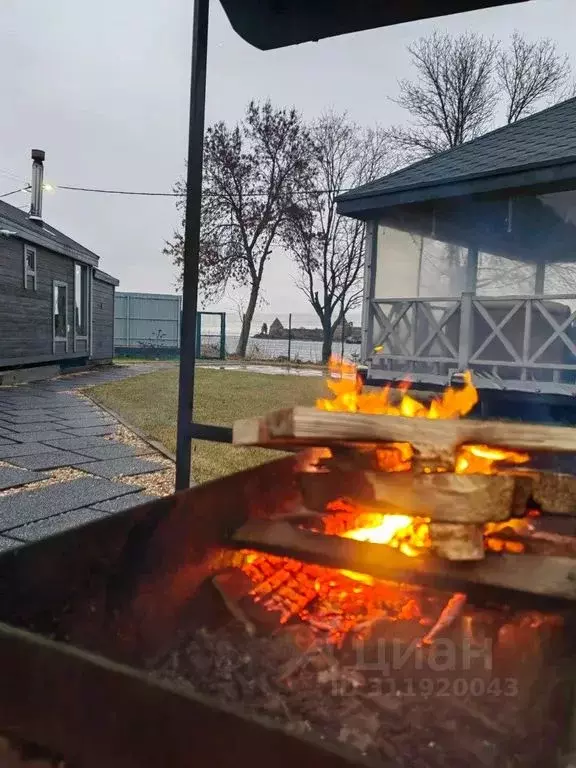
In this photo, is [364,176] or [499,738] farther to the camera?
[364,176]

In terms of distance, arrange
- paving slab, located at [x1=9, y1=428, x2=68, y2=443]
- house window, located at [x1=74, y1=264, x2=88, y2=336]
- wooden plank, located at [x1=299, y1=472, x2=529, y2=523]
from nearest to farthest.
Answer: wooden plank, located at [x1=299, y1=472, x2=529, y2=523] < paving slab, located at [x1=9, y1=428, x2=68, y2=443] < house window, located at [x1=74, y1=264, x2=88, y2=336]

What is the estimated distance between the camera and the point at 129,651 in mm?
1426

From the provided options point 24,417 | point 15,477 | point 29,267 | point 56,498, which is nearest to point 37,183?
point 29,267

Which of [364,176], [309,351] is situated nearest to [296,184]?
[309,351]

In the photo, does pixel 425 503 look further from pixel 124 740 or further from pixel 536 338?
pixel 536 338

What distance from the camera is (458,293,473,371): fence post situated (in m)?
7.58

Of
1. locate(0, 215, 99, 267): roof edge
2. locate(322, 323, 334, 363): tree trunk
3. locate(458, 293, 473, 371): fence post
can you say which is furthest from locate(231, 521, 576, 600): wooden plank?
locate(322, 323, 334, 363): tree trunk

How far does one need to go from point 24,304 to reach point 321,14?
1252 centimetres

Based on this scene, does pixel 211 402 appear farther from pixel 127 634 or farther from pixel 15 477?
pixel 127 634

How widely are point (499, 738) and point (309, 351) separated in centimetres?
2099

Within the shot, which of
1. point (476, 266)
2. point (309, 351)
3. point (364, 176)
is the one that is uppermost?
point (364, 176)

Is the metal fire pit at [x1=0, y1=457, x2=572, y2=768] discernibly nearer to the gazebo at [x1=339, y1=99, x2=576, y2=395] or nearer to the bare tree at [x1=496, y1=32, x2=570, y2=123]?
the gazebo at [x1=339, y1=99, x2=576, y2=395]

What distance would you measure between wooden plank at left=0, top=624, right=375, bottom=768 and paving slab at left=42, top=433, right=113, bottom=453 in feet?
15.4

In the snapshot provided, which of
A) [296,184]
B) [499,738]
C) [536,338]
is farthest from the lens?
[296,184]
